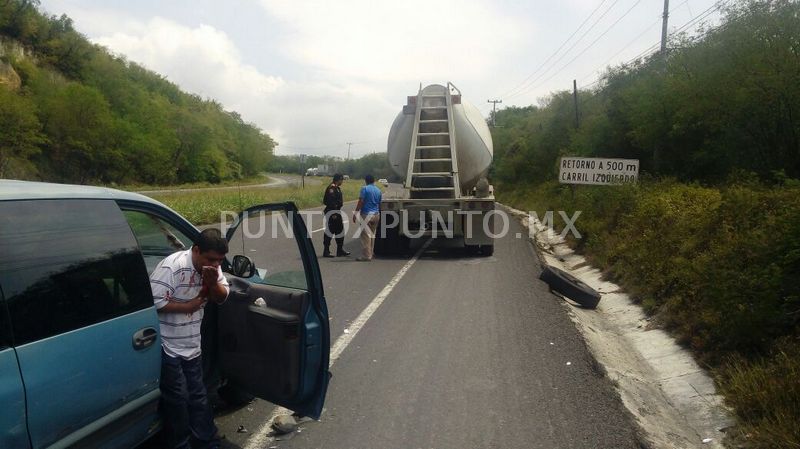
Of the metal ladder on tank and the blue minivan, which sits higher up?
the metal ladder on tank

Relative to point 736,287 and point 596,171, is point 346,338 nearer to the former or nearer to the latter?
point 736,287

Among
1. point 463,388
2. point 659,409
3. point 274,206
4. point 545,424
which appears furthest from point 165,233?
point 659,409

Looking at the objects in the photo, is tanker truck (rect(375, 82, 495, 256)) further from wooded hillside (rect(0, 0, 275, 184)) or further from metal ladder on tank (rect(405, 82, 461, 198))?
wooded hillside (rect(0, 0, 275, 184))

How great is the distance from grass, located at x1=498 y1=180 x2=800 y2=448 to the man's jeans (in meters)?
3.44

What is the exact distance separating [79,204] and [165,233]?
1435 millimetres

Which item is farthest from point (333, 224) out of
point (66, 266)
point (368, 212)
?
point (66, 266)

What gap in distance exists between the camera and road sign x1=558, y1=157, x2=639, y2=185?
13281 millimetres

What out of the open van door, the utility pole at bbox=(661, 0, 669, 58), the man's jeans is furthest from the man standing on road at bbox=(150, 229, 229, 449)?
the utility pole at bbox=(661, 0, 669, 58)

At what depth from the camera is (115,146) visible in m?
57.7

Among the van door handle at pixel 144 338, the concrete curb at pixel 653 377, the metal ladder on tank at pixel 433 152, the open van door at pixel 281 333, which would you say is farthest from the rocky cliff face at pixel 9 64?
the van door handle at pixel 144 338

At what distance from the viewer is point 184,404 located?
333 cm

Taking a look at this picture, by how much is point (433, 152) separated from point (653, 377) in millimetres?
8827

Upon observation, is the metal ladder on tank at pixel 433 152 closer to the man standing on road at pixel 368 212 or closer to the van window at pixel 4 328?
the man standing on road at pixel 368 212

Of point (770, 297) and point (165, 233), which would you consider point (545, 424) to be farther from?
point (165, 233)
